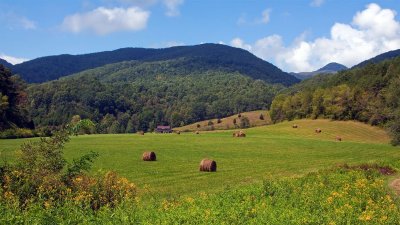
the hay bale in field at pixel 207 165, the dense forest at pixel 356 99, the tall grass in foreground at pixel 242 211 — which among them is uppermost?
the dense forest at pixel 356 99

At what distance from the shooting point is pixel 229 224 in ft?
40.1

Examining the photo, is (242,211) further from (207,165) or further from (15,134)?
(15,134)

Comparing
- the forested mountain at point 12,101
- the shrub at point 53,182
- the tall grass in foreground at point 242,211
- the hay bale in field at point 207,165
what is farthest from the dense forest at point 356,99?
the shrub at point 53,182

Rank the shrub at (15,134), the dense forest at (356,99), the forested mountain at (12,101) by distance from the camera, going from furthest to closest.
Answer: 1. the dense forest at (356,99)
2. the forested mountain at (12,101)
3. the shrub at (15,134)

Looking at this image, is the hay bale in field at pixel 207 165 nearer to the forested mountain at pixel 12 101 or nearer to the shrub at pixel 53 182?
the shrub at pixel 53 182

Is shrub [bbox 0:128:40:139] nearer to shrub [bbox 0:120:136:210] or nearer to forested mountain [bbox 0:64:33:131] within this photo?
forested mountain [bbox 0:64:33:131]

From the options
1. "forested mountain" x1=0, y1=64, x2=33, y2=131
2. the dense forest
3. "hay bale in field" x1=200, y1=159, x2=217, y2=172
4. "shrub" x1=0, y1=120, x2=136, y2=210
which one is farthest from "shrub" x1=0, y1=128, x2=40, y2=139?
the dense forest

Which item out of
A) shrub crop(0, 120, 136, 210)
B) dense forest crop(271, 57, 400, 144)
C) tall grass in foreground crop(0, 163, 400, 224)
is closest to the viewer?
tall grass in foreground crop(0, 163, 400, 224)

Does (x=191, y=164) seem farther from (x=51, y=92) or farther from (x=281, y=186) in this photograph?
(x=51, y=92)

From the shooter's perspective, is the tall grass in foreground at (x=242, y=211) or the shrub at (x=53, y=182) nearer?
the tall grass in foreground at (x=242, y=211)

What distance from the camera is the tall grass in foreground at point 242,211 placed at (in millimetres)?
12427

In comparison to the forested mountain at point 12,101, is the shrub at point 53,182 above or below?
below

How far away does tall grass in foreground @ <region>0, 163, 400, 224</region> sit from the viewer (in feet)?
40.8

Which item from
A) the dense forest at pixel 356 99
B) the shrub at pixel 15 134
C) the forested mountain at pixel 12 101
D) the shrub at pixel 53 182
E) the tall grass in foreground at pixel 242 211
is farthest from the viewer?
the dense forest at pixel 356 99
